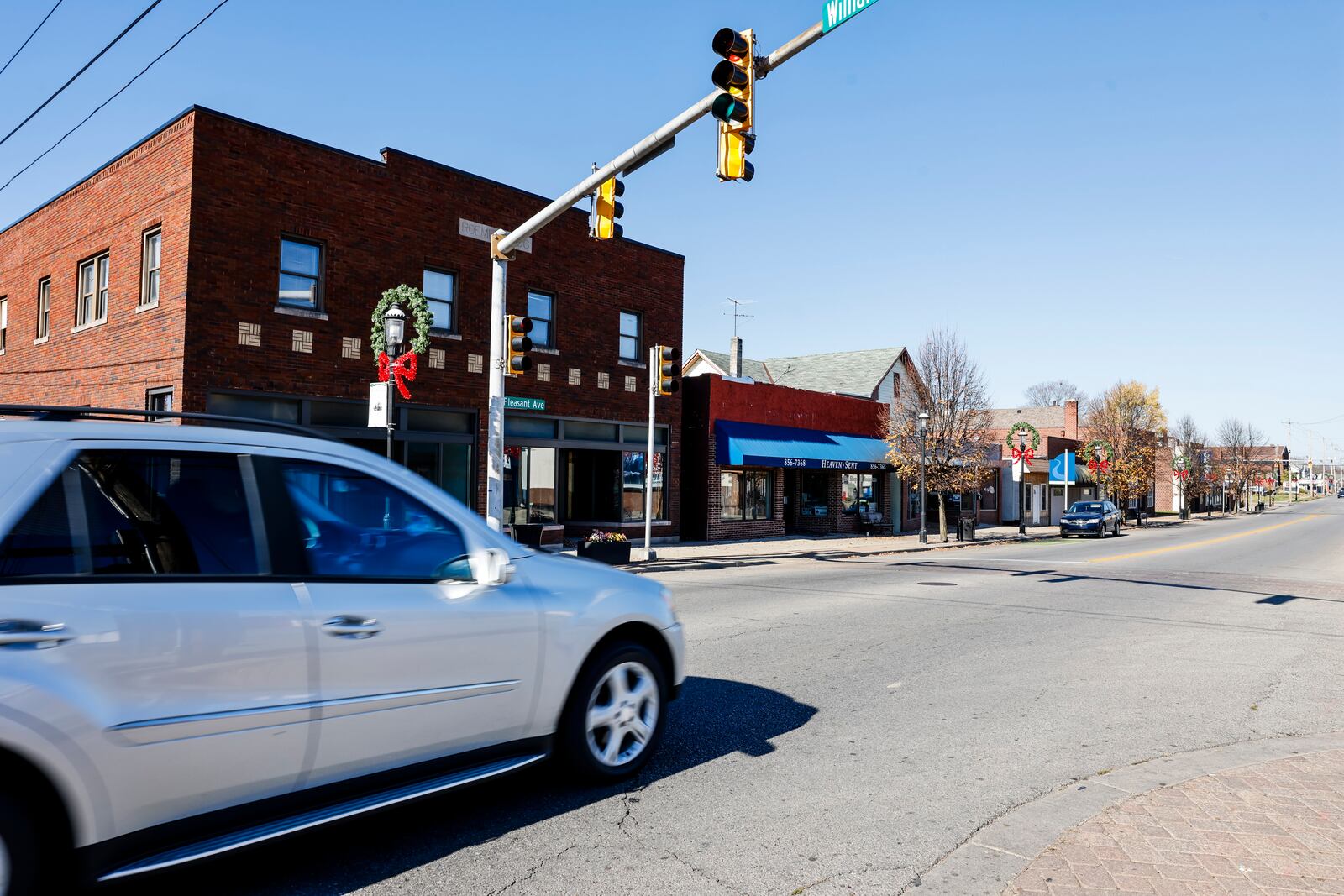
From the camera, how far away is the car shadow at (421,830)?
347 centimetres

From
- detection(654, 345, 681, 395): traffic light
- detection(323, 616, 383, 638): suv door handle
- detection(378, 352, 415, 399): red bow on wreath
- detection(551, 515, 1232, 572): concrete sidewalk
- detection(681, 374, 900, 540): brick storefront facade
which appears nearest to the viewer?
detection(323, 616, 383, 638): suv door handle

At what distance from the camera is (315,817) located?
3.38 m

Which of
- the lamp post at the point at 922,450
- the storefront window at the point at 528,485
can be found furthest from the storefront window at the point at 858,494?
the storefront window at the point at 528,485

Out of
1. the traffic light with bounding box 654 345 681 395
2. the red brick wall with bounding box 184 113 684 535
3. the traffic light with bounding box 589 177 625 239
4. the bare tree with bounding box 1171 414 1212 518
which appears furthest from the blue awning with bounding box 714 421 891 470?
the bare tree with bounding box 1171 414 1212 518

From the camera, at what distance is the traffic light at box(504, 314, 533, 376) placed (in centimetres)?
1373

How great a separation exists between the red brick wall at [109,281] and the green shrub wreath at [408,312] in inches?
125

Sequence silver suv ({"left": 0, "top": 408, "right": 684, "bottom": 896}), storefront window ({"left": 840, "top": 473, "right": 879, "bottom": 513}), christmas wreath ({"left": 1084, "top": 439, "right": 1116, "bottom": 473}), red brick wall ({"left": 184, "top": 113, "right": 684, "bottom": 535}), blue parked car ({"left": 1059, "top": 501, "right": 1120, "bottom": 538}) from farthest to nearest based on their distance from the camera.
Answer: christmas wreath ({"left": 1084, "top": 439, "right": 1116, "bottom": 473})
blue parked car ({"left": 1059, "top": 501, "right": 1120, "bottom": 538})
storefront window ({"left": 840, "top": 473, "right": 879, "bottom": 513})
red brick wall ({"left": 184, "top": 113, "right": 684, "bottom": 535})
silver suv ({"left": 0, "top": 408, "right": 684, "bottom": 896})

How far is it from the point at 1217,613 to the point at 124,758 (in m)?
13.1

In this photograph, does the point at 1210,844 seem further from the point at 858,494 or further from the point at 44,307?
the point at 858,494

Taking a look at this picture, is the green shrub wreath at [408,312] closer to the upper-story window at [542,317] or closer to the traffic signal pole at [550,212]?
the traffic signal pole at [550,212]

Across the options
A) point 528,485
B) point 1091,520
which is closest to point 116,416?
point 528,485

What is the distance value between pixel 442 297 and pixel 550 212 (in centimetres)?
755

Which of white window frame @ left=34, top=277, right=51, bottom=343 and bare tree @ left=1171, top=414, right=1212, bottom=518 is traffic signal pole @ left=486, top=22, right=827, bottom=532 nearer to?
white window frame @ left=34, top=277, right=51, bottom=343

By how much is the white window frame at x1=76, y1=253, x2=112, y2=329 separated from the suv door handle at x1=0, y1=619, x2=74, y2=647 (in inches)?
734
